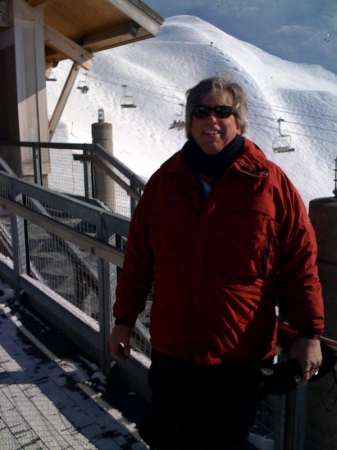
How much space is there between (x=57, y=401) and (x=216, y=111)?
6.61 ft

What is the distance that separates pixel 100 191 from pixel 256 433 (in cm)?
617

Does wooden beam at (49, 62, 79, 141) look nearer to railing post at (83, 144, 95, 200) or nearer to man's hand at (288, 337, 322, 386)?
railing post at (83, 144, 95, 200)

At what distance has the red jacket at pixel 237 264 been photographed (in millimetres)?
Answer: 1943

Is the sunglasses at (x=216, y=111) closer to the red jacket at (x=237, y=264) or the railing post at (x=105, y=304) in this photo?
the red jacket at (x=237, y=264)

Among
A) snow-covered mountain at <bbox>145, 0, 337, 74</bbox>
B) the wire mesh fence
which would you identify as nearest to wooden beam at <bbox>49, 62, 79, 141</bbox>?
the wire mesh fence

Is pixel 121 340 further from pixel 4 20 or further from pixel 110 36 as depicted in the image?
pixel 110 36

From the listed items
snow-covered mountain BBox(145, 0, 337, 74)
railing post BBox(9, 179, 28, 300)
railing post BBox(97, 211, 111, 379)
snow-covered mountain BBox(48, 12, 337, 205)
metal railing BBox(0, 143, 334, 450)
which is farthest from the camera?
snow-covered mountain BBox(145, 0, 337, 74)

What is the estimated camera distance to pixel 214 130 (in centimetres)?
206

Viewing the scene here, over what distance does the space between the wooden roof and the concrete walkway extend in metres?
6.39

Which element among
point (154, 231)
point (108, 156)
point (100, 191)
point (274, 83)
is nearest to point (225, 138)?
point (154, 231)

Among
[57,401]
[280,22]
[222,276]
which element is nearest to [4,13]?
[57,401]

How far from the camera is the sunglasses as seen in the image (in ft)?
6.79

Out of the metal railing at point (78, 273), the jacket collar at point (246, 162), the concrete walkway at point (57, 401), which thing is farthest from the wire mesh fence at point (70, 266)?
the jacket collar at point (246, 162)

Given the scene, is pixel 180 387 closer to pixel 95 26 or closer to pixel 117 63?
pixel 95 26
